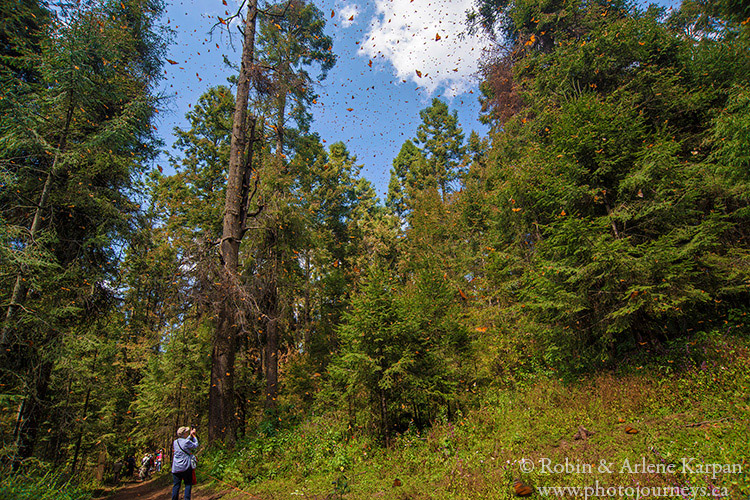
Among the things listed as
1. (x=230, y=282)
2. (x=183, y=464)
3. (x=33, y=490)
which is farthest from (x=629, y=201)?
(x=33, y=490)

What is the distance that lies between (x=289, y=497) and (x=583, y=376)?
754cm

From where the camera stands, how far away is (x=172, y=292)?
7.48 m

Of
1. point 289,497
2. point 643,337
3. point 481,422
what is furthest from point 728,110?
point 289,497

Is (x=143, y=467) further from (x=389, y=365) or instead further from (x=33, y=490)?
(x=389, y=365)

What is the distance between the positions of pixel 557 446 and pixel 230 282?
7588mm

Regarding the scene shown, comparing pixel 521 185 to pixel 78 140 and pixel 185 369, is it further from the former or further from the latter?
pixel 185 369

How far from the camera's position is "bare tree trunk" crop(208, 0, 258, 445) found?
7078 millimetres

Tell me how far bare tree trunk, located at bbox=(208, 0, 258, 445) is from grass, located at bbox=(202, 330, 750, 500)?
2.67 feet

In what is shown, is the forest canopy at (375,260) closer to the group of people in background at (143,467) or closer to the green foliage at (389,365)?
the green foliage at (389,365)

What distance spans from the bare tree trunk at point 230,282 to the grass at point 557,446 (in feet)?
2.67

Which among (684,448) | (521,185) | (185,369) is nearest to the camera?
(684,448)

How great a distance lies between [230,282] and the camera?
290 inches

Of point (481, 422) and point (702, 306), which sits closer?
point (481, 422)

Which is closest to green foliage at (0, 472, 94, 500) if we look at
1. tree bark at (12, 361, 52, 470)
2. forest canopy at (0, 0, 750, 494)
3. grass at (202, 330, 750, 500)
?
forest canopy at (0, 0, 750, 494)
